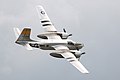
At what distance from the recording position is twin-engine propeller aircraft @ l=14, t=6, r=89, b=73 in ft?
483

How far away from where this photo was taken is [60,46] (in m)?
154

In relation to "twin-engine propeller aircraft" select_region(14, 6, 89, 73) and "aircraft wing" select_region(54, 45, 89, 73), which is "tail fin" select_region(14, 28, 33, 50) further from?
"aircraft wing" select_region(54, 45, 89, 73)

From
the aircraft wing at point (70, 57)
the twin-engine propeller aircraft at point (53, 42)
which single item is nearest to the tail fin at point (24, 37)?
the twin-engine propeller aircraft at point (53, 42)

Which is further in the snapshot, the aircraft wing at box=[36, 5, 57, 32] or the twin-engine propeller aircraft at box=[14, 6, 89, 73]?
the aircraft wing at box=[36, 5, 57, 32]

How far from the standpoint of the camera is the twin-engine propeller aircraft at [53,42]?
483 ft

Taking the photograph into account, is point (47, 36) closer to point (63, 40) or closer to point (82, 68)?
point (63, 40)

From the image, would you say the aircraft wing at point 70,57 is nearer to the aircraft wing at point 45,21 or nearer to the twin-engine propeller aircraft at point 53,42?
the twin-engine propeller aircraft at point 53,42

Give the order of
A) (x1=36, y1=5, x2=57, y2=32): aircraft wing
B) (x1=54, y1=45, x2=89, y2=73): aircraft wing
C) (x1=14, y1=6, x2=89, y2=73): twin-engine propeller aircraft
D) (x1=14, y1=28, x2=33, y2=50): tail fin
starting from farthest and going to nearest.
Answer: (x1=36, y1=5, x2=57, y2=32): aircraft wing < (x1=14, y1=28, x2=33, y2=50): tail fin < (x1=14, y1=6, x2=89, y2=73): twin-engine propeller aircraft < (x1=54, y1=45, x2=89, y2=73): aircraft wing

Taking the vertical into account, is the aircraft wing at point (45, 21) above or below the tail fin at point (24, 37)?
above

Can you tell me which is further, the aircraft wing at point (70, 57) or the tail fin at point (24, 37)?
the tail fin at point (24, 37)

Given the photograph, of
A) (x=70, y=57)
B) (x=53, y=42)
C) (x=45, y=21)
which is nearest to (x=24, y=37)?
(x=53, y=42)

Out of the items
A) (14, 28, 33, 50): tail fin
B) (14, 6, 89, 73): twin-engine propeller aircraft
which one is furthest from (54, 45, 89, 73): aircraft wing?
(14, 28, 33, 50): tail fin

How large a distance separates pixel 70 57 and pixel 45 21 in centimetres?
1886

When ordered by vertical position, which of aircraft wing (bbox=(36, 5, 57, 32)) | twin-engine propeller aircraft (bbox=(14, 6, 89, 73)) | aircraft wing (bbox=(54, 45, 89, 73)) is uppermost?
aircraft wing (bbox=(36, 5, 57, 32))
